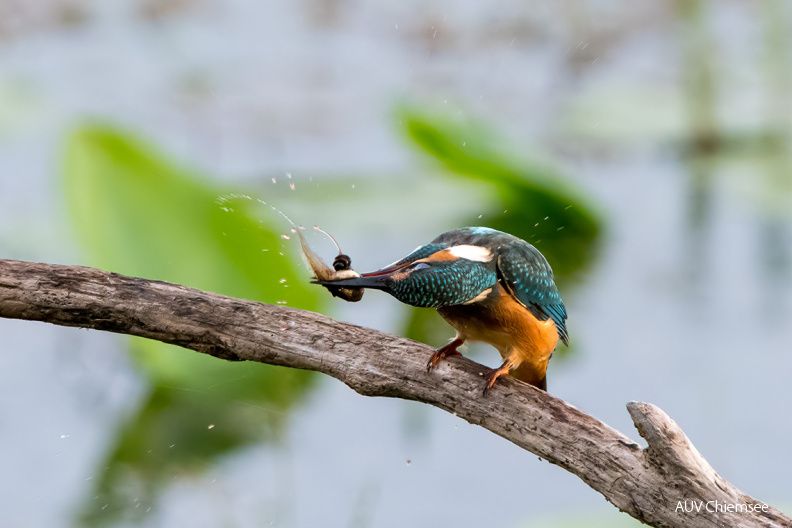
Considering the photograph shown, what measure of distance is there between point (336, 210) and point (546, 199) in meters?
0.77

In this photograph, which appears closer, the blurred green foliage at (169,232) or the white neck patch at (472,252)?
the white neck patch at (472,252)

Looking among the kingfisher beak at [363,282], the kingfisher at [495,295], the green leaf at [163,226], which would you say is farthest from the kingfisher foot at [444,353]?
the green leaf at [163,226]

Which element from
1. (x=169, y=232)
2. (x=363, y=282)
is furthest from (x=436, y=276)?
(x=169, y=232)

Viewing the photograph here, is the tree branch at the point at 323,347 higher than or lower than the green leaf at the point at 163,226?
higher

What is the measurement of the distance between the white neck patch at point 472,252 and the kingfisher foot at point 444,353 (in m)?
0.18

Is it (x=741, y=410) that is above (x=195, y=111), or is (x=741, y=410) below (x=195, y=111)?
above

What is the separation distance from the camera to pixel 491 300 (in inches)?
55.4

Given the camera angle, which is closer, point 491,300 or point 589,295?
point 491,300

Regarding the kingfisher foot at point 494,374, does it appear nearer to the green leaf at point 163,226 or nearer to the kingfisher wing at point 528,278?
the kingfisher wing at point 528,278

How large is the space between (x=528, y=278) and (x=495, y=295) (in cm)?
7

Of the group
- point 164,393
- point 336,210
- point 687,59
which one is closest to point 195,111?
point 336,210

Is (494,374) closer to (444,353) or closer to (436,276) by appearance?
(444,353)

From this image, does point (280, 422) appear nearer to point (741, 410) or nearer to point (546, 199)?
point (546, 199)

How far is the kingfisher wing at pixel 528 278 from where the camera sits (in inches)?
55.4
